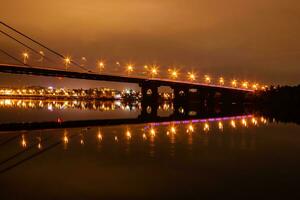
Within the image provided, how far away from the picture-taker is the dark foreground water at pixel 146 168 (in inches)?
470

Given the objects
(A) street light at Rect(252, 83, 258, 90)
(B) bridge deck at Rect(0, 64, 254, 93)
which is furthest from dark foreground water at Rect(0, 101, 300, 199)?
(A) street light at Rect(252, 83, 258, 90)

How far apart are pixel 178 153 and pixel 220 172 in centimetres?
472

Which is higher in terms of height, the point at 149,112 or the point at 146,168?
Answer: the point at 149,112

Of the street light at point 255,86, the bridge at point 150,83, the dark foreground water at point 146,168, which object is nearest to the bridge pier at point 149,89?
Answer: the bridge at point 150,83

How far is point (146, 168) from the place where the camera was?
1547 centimetres

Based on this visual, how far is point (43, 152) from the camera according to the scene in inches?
752

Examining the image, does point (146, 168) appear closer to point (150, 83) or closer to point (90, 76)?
point (90, 76)

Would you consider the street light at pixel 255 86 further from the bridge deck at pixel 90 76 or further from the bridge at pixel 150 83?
the bridge deck at pixel 90 76

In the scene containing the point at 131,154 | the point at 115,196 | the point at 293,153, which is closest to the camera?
the point at 115,196

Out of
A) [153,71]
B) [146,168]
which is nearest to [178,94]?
[153,71]

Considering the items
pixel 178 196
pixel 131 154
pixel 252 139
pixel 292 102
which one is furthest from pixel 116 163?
pixel 292 102

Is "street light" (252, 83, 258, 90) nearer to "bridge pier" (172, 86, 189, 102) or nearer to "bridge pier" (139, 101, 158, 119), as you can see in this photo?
"bridge pier" (172, 86, 189, 102)

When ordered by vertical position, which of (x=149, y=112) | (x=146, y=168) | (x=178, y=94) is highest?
(x=178, y=94)

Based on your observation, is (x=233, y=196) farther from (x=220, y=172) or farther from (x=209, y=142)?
(x=209, y=142)
